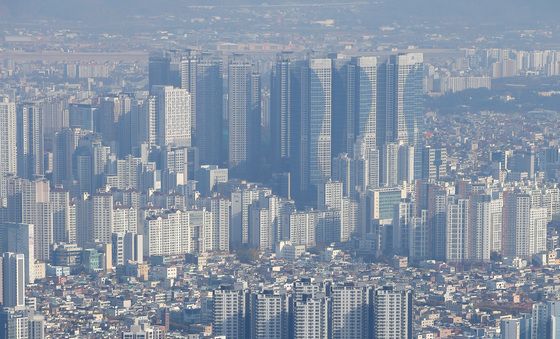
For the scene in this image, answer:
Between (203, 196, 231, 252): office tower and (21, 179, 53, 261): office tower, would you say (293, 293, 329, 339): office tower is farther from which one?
(203, 196, 231, 252): office tower

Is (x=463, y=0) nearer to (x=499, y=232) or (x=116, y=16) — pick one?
(x=116, y=16)

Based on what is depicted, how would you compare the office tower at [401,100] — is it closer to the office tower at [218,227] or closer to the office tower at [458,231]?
the office tower at [218,227]

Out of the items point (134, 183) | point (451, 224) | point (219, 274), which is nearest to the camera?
point (219, 274)

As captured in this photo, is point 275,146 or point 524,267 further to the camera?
point 275,146

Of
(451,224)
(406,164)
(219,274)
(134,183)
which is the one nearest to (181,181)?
(134,183)

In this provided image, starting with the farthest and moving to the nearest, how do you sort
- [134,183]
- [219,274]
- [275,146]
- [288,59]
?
[288,59] → [275,146] → [134,183] → [219,274]

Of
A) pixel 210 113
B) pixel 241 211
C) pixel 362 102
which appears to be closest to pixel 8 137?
pixel 210 113
